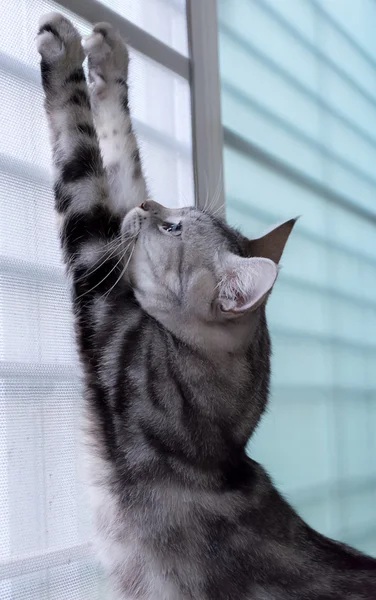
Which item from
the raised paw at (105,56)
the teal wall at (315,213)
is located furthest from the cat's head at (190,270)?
the teal wall at (315,213)

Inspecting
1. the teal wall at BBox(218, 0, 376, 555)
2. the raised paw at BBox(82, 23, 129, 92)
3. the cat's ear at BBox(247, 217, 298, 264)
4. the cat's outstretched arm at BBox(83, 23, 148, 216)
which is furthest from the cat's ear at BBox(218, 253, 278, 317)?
the teal wall at BBox(218, 0, 376, 555)

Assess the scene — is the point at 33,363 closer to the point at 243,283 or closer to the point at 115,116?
the point at 243,283

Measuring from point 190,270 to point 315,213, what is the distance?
951 mm

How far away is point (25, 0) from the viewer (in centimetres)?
114

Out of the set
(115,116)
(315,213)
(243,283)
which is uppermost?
(115,116)

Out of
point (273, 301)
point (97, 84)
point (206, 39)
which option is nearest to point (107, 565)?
point (97, 84)

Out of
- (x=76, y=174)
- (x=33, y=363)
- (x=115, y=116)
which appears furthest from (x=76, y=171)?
(x=33, y=363)

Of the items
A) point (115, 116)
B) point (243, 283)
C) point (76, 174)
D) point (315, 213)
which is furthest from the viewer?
point (315, 213)

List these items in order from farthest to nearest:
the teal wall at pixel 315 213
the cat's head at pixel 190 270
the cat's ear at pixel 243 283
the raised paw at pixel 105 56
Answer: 1. the teal wall at pixel 315 213
2. the raised paw at pixel 105 56
3. the cat's head at pixel 190 270
4. the cat's ear at pixel 243 283

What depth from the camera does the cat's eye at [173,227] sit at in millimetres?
1176

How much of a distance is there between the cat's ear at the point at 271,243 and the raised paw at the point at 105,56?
1.21ft

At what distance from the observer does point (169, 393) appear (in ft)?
3.56

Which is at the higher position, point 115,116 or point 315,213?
point 115,116

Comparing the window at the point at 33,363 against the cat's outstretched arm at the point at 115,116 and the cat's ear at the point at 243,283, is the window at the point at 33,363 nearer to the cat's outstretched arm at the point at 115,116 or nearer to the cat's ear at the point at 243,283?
the cat's outstretched arm at the point at 115,116
